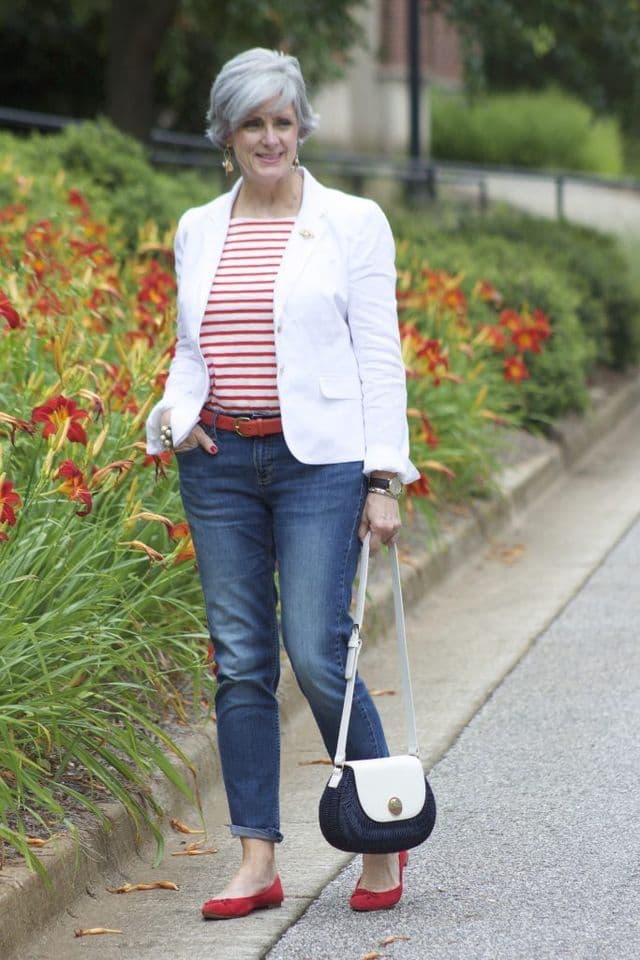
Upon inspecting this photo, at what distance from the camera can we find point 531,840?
14.9ft

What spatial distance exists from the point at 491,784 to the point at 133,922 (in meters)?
1.32

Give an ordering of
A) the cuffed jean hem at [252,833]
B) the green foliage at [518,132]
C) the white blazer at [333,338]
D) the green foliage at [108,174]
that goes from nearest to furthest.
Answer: the white blazer at [333,338]
the cuffed jean hem at [252,833]
the green foliage at [108,174]
the green foliage at [518,132]

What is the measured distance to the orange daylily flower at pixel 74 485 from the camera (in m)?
4.48

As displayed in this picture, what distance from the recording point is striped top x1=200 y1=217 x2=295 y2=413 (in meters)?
3.94

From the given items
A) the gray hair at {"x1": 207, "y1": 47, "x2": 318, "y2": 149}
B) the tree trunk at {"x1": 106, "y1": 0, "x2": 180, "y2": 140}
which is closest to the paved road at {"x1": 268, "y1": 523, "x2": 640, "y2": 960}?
the gray hair at {"x1": 207, "y1": 47, "x2": 318, "y2": 149}

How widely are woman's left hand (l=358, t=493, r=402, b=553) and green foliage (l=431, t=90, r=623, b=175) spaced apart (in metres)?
34.1

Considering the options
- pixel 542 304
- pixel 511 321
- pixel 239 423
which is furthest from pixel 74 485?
pixel 542 304

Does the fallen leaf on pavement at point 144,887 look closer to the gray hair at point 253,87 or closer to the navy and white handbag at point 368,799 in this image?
the navy and white handbag at point 368,799

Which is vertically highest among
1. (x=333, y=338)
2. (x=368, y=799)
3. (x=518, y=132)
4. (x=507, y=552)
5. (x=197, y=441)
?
(x=333, y=338)

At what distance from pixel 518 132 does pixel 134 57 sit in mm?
22192

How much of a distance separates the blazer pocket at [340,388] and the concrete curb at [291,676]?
50.4 inches

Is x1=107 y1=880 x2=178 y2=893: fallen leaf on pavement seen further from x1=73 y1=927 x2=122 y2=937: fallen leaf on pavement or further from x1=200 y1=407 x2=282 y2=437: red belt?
x1=200 y1=407 x2=282 y2=437: red belt

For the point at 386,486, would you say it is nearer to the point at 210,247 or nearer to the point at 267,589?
the point at 267,589

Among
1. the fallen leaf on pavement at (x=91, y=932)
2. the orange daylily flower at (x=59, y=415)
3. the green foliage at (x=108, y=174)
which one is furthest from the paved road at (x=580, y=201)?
the fallen leaf on pavement at (x=91, y=932)
